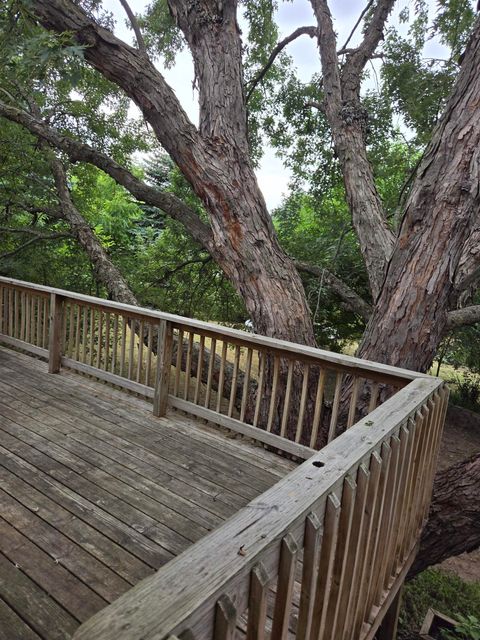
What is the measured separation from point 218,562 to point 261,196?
3.84m

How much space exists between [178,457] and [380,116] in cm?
595

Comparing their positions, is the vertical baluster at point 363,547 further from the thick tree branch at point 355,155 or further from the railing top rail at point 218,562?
the thick tree branch at point 355,155

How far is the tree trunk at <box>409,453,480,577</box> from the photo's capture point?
2773mm

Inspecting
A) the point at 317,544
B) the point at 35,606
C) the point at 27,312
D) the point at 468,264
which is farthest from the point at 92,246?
the point at 317,544

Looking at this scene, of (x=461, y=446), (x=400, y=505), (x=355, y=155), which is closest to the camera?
(x=400, y=505)

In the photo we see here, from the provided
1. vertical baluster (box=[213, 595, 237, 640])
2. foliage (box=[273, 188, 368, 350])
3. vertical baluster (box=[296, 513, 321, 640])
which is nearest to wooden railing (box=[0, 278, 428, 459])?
vertical baluster (box=[296, 513, 321, 640])

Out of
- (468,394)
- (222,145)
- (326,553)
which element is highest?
(222,145)

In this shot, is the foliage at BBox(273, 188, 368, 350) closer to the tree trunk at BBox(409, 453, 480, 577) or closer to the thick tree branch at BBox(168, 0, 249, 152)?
the thick tree branch at BBox(168, 0, 249, 152)

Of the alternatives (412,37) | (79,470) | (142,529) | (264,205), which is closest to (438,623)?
(142,529)

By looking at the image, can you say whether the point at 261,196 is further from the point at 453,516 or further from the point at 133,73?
the point at 453,516

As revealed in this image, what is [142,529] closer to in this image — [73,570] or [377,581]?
[73,570]

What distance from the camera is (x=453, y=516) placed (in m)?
2.77

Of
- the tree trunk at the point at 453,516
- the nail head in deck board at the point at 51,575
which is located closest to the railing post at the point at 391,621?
the tree trunk at the point at 453,516

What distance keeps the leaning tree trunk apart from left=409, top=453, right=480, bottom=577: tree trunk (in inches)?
35.7
